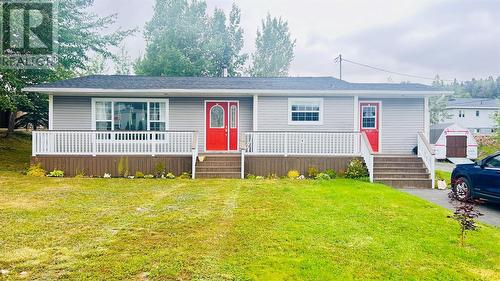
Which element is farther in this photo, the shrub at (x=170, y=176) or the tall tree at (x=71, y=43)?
the tall tree at (x=71, y=43)

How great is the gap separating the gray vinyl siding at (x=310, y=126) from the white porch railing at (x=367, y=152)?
1624 millimetres

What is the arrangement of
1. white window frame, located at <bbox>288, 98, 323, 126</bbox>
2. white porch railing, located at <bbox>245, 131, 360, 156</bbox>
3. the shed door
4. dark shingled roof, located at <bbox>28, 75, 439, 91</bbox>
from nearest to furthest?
1. white porch railing, located at <bbox>245, 131, 360, 156</bbox>
2. dark shingled roof, located at <bbox>28, 75, 439, 91</bbox>
3. white window frame, located at <bbox>288, 98, 323, 126</bbox>
4. the shed door

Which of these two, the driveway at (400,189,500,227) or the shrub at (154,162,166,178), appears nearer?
the driveway at (400,189,500,227)

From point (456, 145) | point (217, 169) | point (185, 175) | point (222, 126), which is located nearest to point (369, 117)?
point (222, 126)

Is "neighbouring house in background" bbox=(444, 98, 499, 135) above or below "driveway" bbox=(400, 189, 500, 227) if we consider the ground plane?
above

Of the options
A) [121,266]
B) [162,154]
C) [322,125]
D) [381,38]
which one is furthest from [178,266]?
[381,38]

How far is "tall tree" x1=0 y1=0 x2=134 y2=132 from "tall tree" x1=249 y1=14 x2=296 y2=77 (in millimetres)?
22927

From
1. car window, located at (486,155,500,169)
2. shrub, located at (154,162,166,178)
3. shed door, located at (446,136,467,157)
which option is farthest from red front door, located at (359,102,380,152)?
shed door, located at (446,136,467,157)

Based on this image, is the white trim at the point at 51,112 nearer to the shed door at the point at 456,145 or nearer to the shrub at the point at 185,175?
the shrub at the point at 185,175

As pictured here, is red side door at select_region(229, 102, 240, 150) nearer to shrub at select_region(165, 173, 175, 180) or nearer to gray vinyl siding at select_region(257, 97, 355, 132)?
gray vinyl siding at select_region(257, 97, 355, 132)

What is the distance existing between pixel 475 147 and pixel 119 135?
74.9 feet

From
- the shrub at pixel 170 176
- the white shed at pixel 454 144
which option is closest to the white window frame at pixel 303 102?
the shrub at pixel 170 176

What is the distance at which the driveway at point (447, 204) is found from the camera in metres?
6.51

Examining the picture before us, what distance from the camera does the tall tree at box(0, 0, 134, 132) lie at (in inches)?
571
